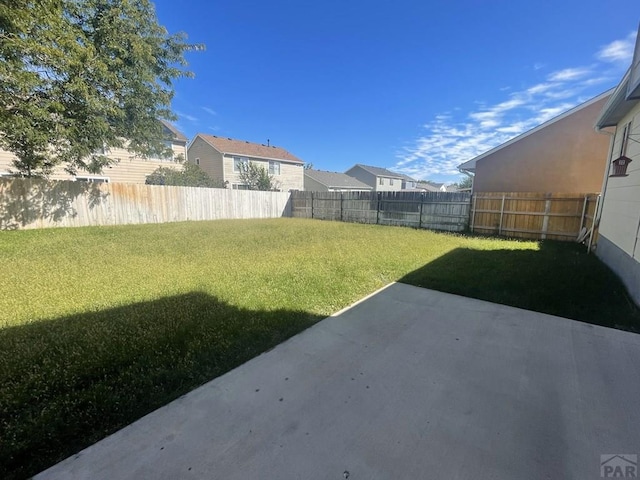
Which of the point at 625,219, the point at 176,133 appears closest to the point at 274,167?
the point at 176,133

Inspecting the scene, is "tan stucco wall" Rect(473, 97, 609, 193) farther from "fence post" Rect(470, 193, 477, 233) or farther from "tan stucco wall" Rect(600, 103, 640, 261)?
"tan stucco wall" Rect(600, 103, 640, 261)

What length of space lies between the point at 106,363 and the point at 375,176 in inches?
1386

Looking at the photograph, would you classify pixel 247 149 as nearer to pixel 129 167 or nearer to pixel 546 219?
pixel 129 167

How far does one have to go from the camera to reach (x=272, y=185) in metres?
24.6

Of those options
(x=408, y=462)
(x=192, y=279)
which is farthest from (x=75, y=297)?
(x=408, y=462)

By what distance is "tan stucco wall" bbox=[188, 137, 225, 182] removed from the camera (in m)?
22.2

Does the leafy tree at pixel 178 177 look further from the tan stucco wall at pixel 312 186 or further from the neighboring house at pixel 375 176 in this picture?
the neighboring house at pixel 375 176

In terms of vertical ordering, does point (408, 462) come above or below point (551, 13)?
below

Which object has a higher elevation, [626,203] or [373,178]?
[373,178]

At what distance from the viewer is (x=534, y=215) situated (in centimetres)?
1021

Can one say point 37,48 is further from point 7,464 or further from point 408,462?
point 408,462

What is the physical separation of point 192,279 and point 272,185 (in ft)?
67.2

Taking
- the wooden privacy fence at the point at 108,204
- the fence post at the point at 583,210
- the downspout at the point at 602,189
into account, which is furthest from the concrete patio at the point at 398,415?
the wooden privacy fence at the point at 108,204


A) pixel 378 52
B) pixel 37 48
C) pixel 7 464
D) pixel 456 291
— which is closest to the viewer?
pixel 7 464
